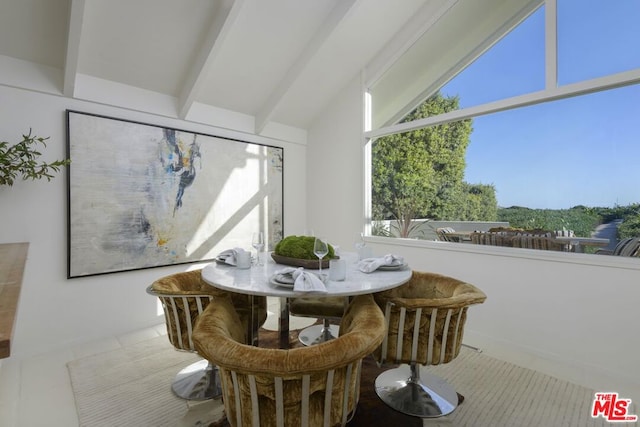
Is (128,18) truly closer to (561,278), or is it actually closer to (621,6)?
(621,6)

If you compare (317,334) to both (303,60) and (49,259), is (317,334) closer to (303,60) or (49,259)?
(49,259)

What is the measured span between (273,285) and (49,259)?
2.27m

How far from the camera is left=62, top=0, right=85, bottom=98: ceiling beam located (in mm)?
2041

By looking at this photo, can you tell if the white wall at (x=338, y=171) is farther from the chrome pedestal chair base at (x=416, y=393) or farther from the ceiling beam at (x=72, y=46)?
the ceiling beam at (x=72, y=46)

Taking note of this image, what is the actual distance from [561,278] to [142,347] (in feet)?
11.8

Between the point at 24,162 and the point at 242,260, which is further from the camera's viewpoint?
the point at 24,162

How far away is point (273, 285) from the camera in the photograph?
158cm

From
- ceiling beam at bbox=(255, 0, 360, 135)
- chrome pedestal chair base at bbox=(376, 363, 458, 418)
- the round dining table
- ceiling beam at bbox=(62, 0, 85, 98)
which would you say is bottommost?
chrome pedestal chair base at bbox=(376, 363, 458, 418)

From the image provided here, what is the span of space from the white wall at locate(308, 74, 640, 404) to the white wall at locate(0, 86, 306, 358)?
296cm

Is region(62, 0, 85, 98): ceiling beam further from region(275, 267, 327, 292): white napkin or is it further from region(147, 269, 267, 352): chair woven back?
region(275, 267, 327, 292): white napkin

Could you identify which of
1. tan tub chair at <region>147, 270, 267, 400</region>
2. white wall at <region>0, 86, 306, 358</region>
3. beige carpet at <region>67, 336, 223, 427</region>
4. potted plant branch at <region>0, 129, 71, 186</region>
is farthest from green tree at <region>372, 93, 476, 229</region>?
potted plant branch at <region>0, 129, 71, 186</region>

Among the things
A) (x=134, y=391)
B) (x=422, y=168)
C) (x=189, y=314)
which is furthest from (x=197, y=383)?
Answer: (x=422, y=168)

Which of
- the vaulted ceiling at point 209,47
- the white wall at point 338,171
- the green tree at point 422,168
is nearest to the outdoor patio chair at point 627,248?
the green tree at point 422,168

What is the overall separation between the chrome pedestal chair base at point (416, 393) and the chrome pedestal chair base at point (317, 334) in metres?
0.63
